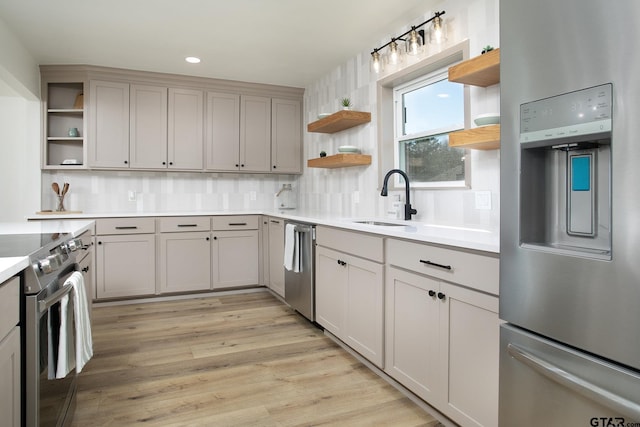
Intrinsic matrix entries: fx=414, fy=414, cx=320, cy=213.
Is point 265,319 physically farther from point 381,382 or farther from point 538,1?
point 538,1

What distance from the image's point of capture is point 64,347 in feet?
4.91

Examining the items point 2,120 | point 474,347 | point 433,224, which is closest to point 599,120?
point 474,347

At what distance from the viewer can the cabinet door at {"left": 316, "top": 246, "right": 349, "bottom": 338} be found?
2803 mm

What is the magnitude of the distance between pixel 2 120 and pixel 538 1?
470 cm

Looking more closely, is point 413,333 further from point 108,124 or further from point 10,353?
point 108,124

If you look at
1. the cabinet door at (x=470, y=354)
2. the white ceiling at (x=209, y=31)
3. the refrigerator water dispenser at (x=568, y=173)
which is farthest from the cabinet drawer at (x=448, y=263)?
the white ceiling at (x=209, y=31)

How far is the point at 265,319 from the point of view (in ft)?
11.9

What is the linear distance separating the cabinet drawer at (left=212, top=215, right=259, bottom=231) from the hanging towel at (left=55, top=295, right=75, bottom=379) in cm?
286

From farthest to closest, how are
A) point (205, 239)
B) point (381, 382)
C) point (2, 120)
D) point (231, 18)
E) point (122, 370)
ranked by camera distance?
1. point (205, 239)
2. point (2, 120)
3. point (231, 18)
4. point (122, 370)
5. point (381, 382)

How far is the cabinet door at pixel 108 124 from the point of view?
425 centimetres

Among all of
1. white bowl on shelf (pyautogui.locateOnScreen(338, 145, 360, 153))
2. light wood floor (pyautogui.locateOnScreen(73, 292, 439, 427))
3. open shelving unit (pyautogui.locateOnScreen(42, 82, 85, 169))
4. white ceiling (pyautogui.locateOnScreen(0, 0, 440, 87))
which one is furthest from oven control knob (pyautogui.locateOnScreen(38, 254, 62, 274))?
open shelving unit (pyautogui.locateOnScreen(42, 82, 85, 169))

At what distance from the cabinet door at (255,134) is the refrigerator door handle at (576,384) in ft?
12.9

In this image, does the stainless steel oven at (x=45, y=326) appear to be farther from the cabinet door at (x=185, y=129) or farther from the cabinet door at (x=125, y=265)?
the cabinet door at (x=185, y=129)

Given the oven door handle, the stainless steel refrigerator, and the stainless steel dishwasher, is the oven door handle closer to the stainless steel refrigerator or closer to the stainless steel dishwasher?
the stainless steel refrigerator
